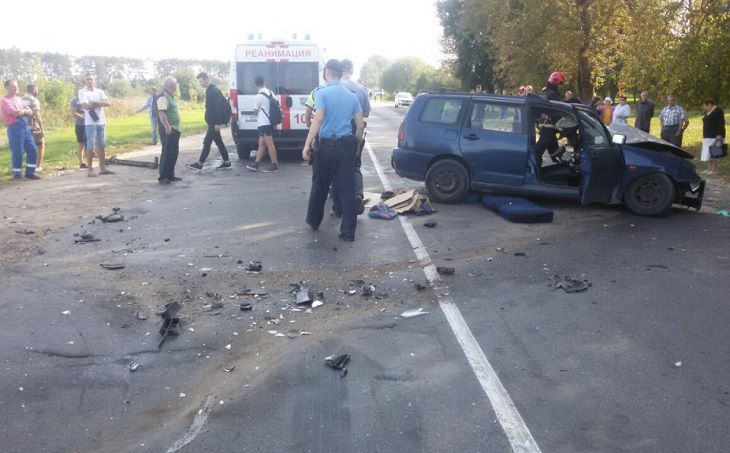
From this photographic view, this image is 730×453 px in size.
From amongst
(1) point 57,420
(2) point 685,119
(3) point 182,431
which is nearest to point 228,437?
(3) point 182,431

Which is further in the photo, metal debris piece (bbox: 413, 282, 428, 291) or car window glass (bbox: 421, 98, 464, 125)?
car window glass (bbox: 421, 98, 464, 125)

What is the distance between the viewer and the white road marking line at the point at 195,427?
3371 mm

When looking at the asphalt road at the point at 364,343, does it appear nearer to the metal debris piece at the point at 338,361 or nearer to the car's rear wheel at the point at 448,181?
the metal debris piece at the point at 338,361

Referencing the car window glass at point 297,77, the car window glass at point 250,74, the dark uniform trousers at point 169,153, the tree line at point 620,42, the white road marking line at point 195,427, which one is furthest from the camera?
the tree line at point 620,42

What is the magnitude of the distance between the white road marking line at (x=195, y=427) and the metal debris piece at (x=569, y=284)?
3564mm

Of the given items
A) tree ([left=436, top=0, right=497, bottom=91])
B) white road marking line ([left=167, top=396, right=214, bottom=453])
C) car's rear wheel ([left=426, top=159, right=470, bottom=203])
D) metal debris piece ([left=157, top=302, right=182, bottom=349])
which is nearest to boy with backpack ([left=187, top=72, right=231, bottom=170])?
car's rear wheel ([left=426, top=159, right=470, bottom=203])

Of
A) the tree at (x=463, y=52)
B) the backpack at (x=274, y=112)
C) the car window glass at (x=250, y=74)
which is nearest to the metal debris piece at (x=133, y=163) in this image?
the car window glass at (x=250, y=74)

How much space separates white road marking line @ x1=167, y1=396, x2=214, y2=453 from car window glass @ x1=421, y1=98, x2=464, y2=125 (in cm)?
708

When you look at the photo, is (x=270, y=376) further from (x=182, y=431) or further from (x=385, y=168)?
(x=385, y=168)

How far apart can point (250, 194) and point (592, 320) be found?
7.06m

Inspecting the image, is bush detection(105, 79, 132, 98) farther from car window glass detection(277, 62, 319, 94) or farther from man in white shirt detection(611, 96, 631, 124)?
man in white shirt detection(611, 96, 631, 124)

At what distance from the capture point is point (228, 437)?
11.3 ft

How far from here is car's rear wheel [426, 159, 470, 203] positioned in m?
9.86

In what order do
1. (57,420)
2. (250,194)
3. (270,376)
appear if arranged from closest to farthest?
(57,420) → (270,376) → (250,194)
